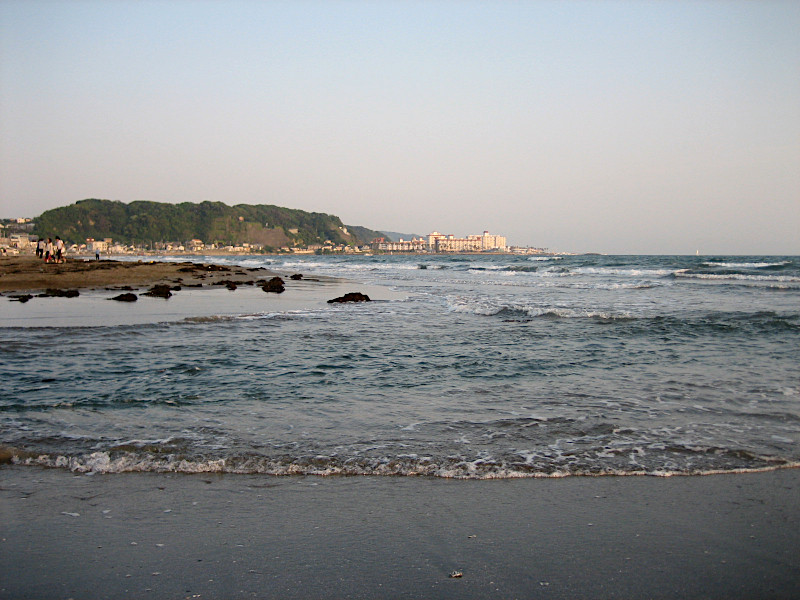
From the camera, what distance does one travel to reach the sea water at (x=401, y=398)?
3.96m

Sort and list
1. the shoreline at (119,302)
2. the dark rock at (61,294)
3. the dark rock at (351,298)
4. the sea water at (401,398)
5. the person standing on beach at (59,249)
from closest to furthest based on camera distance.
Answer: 1. the sea water at (401,398)
2. the shoreline at (119,302)
3. the dark rock at (351,298)
4. the dark rock at (61,294)
5. the person standing on beach at (59,249)

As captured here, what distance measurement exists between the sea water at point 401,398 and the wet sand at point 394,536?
0.28 meters

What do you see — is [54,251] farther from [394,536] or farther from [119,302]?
[394,536]

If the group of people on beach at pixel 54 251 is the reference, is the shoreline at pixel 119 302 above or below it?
below

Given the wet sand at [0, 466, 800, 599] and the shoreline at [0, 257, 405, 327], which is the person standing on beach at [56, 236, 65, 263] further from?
the wet sand at [0, 466, 800, 599]

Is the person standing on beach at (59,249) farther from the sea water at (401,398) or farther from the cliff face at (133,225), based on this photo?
the cliff face at (133,225)

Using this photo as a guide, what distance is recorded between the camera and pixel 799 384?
6.34 m

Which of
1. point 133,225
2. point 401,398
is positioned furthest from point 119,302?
point 133,225

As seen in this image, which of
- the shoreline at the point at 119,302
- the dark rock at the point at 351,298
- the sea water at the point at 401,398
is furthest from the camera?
the dark rock at the point at 351,298

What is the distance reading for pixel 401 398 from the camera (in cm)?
557

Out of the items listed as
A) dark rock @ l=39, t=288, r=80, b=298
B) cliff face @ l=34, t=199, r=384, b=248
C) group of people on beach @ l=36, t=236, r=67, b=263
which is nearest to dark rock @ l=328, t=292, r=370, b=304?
dark rock @ l=39, t=288, r=80, b=298

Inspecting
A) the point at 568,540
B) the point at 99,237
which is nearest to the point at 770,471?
the point at 568,540

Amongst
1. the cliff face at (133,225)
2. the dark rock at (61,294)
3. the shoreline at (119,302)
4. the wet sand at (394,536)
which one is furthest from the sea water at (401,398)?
the cliff face at (133,225)

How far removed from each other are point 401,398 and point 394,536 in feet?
8.92
